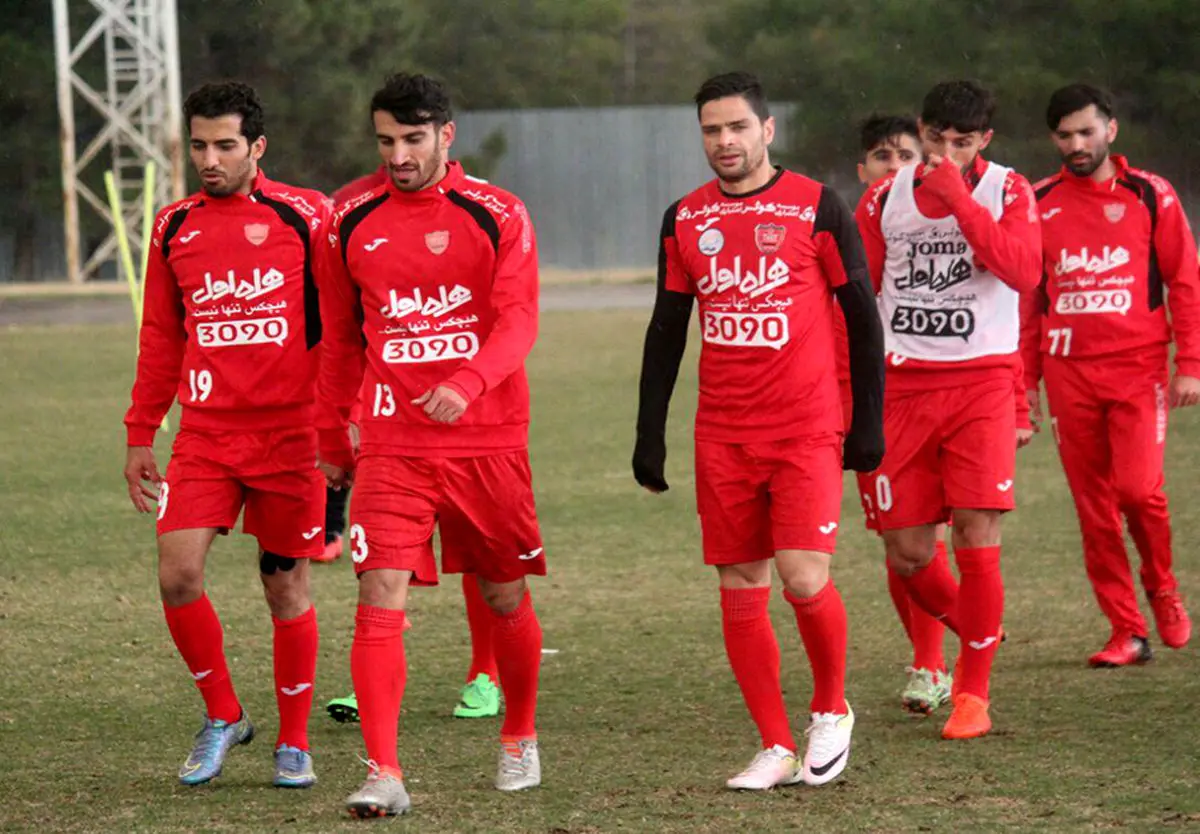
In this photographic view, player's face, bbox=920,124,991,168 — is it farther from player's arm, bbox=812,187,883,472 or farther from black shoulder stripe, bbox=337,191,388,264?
black shoulder stripe, bbox=337,191,388,264

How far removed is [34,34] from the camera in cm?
4184

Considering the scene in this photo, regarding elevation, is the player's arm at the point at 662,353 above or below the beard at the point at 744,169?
below

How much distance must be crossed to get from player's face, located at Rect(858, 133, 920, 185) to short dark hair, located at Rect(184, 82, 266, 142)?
245 centimetres

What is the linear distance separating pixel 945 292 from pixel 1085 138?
1332 millimetres

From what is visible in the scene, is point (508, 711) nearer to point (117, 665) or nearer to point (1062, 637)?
point (117, 665)

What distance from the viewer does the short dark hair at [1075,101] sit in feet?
24.4

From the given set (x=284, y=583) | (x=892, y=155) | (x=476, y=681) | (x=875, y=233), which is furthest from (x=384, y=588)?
(x=892, y=155)

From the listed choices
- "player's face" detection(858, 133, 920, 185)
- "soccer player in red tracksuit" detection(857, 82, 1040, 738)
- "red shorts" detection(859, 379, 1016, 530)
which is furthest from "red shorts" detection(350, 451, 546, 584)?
"player's face" detection(858, 133, 920, 185)

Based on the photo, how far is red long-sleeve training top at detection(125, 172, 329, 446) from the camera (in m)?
6.02

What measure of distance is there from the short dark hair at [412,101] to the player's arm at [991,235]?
1619 mm

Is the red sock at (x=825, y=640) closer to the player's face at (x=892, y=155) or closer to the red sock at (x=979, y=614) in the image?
the red sock at (x=979, y=614)

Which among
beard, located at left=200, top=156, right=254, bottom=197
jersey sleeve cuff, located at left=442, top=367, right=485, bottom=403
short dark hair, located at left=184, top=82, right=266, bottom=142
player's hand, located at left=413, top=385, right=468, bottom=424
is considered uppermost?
short dark hair, located at left=184, top=82, right=266, bottom=142

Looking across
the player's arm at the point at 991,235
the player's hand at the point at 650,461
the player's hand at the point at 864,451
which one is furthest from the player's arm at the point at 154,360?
the player's arm at the point at 991,235

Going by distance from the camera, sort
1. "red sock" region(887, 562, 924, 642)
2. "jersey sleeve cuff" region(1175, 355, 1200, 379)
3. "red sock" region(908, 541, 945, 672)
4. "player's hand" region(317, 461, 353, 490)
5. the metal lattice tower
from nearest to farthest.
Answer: "player's hand" region(317, 461, 353, 490), "red sock" region(908, 541, 945, 672), "red sock" region(887, 562, 924, 642), "jersey sleeve cuff" region(1175, 355, 1200, 379), the metal lattice tower
